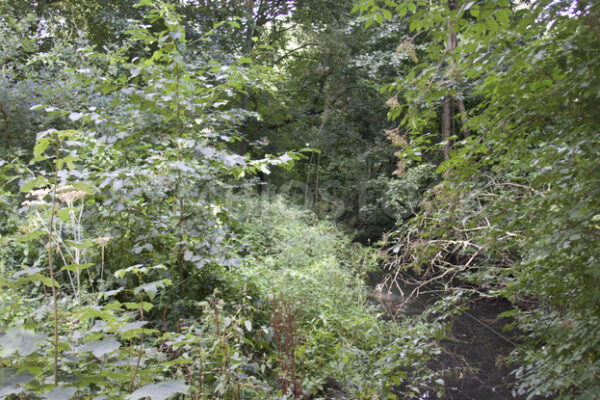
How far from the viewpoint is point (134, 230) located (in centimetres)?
280

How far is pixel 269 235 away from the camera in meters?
6.35

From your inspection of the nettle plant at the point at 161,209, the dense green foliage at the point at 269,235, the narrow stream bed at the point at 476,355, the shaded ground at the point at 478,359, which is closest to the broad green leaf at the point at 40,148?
the dense green foliage at the point at 269,235

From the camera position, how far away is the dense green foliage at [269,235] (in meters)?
1.31

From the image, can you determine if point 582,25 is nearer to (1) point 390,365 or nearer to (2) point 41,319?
(1) point 390,365

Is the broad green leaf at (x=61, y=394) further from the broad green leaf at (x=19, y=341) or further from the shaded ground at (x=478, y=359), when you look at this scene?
the shaded ground at (x=478, y=359)

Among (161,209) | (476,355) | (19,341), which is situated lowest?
(476,355)

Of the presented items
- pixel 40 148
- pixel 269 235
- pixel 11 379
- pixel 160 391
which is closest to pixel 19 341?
pixel 11 379

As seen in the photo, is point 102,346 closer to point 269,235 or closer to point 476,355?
point 476,355

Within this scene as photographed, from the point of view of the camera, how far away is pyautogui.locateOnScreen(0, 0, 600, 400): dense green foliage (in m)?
1.31

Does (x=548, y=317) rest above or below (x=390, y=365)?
above

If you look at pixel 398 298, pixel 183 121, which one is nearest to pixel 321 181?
pixel 398 298

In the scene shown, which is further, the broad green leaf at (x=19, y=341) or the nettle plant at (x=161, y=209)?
the nettle plant at (x=161, y=209)

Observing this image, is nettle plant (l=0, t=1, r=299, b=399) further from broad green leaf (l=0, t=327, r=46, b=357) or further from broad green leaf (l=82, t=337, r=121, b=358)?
broad green leaf (l=0, t=327, r=46, b=357)

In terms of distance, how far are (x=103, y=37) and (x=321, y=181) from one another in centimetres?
704
